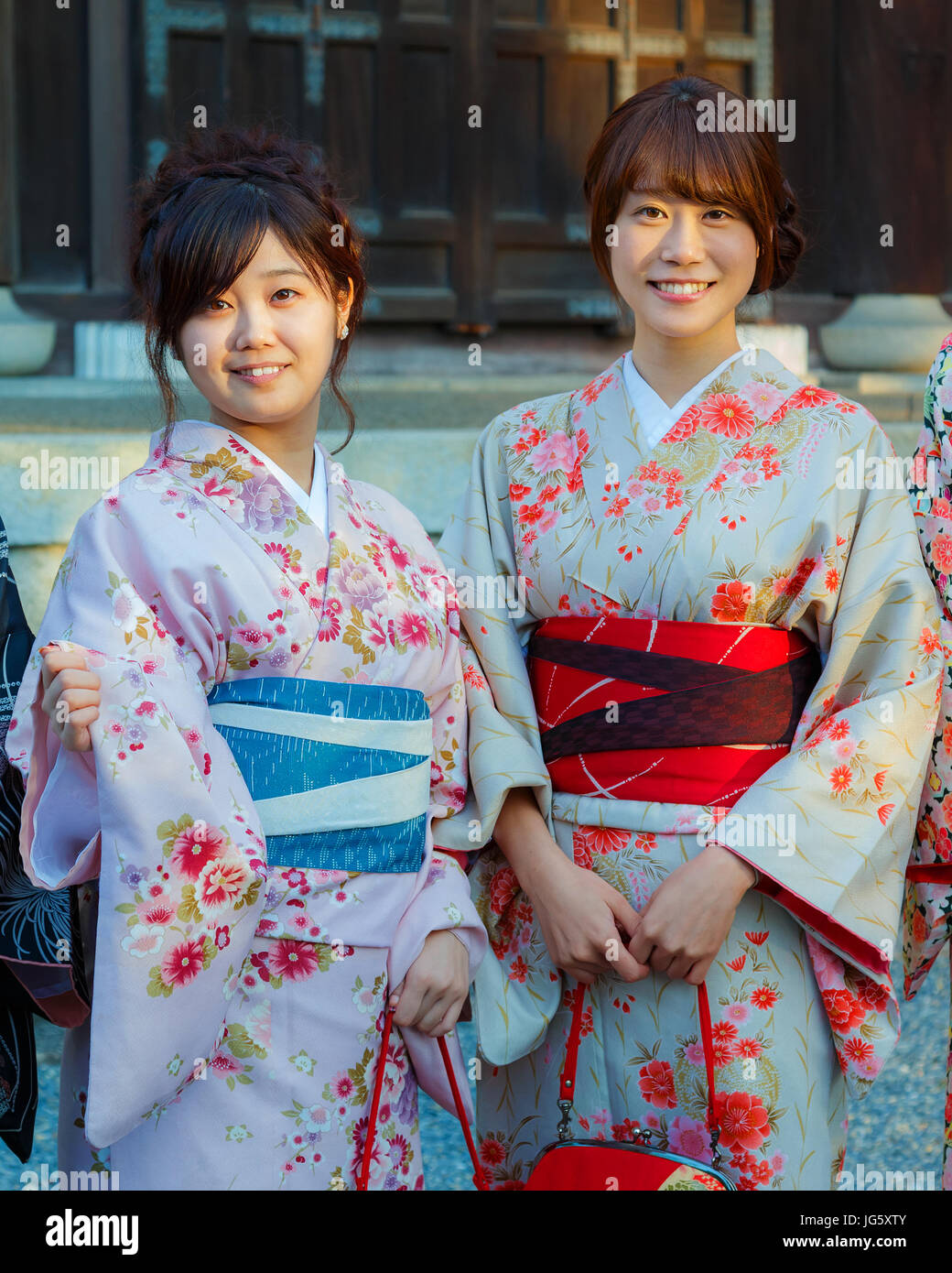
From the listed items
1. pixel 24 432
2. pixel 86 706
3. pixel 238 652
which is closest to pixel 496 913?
pixel 238 652

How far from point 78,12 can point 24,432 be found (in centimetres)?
139

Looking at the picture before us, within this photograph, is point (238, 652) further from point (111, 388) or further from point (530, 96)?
point (530, 96)

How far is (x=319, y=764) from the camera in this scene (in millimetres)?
1927

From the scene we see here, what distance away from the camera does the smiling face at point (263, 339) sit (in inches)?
78.8

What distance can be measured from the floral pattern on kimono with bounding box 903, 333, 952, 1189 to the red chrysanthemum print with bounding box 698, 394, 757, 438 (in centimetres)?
41

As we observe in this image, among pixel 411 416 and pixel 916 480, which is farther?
pixel 411 416

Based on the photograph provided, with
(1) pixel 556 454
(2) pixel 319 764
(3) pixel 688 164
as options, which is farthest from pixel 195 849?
(3) pixel 688 164

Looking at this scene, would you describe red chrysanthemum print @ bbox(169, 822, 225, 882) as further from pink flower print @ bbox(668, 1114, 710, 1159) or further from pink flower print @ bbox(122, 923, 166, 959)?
pink flower print @ bbox(668, 1114, 710, 1159)

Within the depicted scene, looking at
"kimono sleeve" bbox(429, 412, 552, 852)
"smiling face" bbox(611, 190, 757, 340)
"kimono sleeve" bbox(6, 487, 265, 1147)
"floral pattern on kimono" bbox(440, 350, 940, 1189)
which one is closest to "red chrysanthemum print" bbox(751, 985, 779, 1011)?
"floral pattern on kimono" bbox(440, 350, 940, 1189)

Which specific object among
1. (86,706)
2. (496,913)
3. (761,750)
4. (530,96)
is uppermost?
(530,96)

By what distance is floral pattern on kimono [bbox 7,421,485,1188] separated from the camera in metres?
1.79

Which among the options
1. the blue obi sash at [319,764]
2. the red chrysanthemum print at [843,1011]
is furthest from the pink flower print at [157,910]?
the red chrysanthemum print at [843,1011]

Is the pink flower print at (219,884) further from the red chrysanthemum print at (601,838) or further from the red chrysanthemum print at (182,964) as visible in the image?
the red chrysanthemum print at (601,838)

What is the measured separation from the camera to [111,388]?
14.3ft
